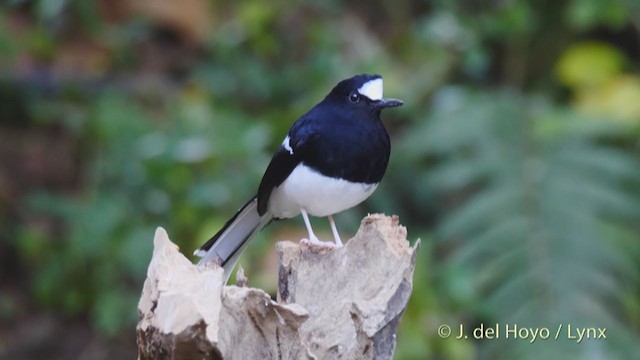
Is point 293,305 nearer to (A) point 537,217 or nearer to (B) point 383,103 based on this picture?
(B) point 383,103

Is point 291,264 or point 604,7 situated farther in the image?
point 604,7

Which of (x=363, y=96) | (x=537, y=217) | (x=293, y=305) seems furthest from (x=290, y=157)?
(x=537, y=217)

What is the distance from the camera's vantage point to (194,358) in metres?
2.25

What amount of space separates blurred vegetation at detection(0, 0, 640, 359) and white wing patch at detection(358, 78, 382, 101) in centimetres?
142

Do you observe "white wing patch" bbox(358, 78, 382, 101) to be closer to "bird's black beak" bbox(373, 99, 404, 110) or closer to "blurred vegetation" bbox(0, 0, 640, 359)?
"bird's black beak" bbox(373, 99, 404, 110)

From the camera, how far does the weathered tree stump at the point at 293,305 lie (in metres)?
2.25

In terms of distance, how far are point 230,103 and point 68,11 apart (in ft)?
3.60

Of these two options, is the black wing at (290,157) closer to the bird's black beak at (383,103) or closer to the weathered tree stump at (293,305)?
the bird's black beak at (383,103)

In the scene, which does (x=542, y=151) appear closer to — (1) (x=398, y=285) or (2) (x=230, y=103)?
(2) (x=230, y=103)

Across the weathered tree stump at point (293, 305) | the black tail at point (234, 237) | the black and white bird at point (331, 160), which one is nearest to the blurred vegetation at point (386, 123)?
the black tail at point (234, 237)

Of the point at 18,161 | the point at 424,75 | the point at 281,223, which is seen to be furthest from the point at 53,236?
the point at 424,75

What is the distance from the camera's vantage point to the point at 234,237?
3.38m

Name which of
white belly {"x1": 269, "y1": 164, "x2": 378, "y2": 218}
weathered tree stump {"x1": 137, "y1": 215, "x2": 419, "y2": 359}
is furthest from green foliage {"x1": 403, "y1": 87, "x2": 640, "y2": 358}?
weathered tree stump {"x1": 137, "y1": 215, "x2": 419, "y2": 359}

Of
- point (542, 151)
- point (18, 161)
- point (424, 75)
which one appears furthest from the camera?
point (18, 161)
